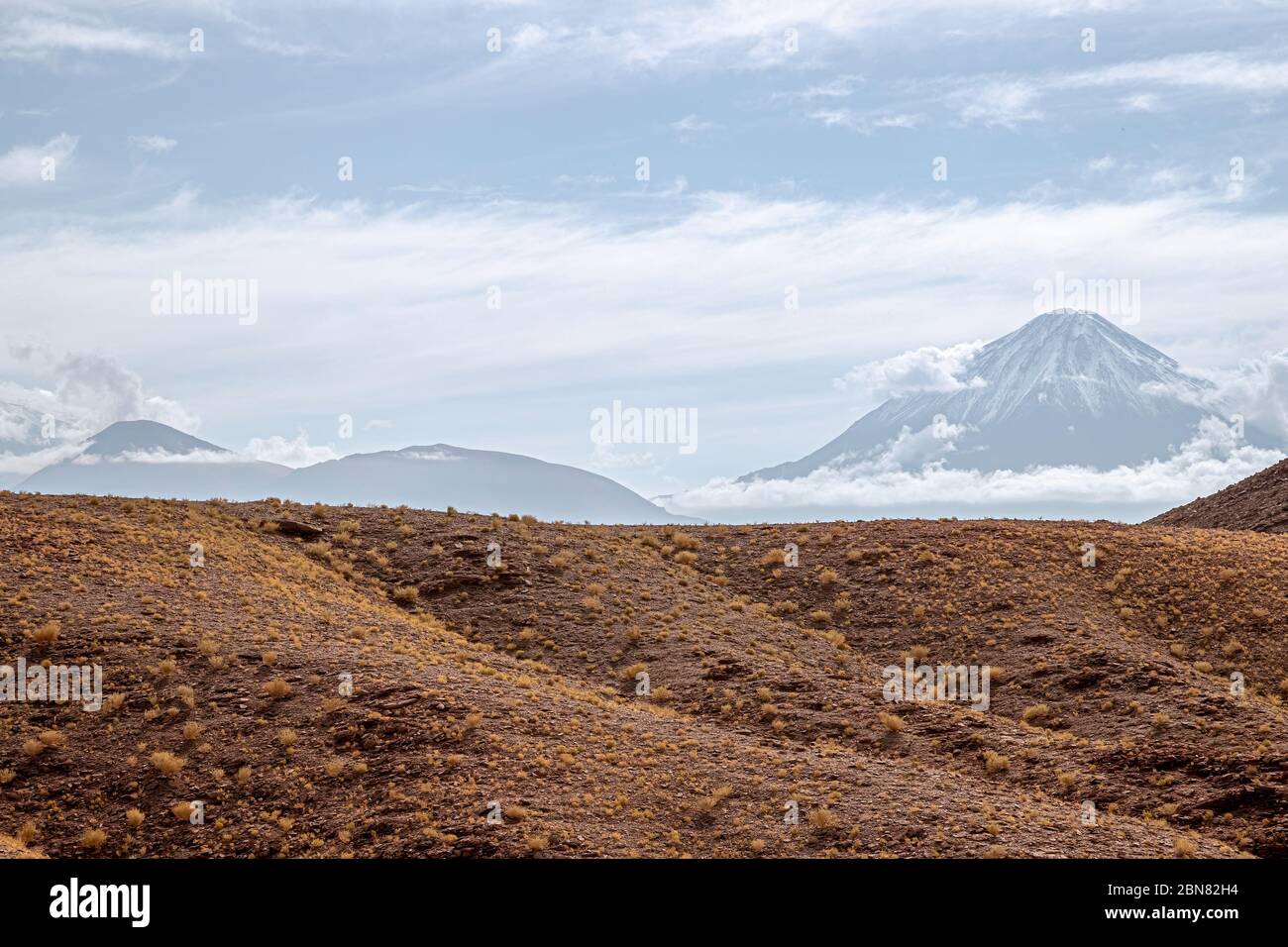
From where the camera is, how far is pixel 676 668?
111 ft

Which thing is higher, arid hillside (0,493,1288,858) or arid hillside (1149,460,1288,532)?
arid hillside (1149,460,1288,532)

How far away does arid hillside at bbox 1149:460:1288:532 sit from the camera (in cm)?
5575

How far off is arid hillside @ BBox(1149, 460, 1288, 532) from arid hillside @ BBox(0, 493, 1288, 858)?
914 cm

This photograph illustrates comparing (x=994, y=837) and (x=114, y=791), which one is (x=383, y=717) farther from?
(x=994, y=837)

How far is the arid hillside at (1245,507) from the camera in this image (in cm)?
5575

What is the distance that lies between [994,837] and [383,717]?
13695 millimetres

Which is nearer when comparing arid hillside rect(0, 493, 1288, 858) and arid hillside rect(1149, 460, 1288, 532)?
arid hillside rect(0, 493, 1288, 858)

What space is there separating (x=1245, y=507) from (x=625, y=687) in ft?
134

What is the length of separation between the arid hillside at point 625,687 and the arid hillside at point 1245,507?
9143mm

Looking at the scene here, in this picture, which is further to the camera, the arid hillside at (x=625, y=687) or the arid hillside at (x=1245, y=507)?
the arid hillside at (x=1245, y=507)

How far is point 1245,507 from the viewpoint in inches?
2324

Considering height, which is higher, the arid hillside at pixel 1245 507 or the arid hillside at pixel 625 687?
the arid hillside at pixel 1245 507

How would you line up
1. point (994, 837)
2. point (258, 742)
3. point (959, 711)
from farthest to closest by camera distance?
1. point (959, 711)
2. point (258, 742)
3. point (994, 837)
